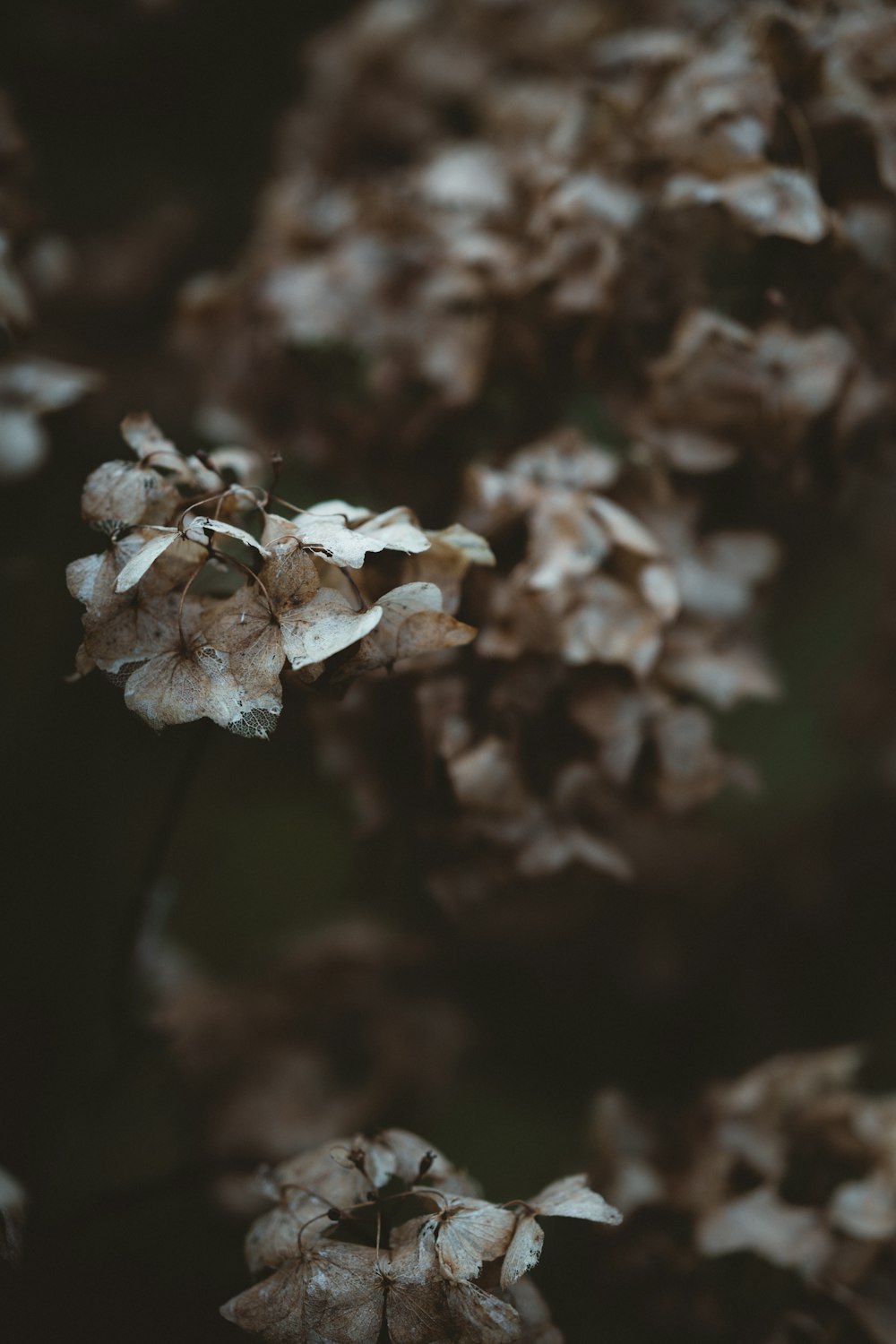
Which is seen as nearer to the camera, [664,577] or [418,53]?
[664,577]

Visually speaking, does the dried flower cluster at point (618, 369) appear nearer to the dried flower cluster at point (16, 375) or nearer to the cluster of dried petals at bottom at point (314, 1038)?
the dried flower cluster at point (16, 375)

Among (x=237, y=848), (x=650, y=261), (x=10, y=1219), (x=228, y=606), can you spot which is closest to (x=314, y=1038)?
(x=237, y=848)

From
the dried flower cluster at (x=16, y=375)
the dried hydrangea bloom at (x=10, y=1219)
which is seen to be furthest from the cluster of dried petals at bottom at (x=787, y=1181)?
the dried flower cluster at (x=16, y=375)

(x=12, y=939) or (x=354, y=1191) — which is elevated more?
(x=12, y=939)

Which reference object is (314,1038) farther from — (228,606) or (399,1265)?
(228,606)

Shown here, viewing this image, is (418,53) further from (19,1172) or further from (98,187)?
(19,1172)

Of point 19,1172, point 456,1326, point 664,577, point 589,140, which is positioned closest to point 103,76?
point 589,140

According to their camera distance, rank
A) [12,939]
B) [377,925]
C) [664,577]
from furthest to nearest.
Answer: [377,925] → [12,939] → [664,577]

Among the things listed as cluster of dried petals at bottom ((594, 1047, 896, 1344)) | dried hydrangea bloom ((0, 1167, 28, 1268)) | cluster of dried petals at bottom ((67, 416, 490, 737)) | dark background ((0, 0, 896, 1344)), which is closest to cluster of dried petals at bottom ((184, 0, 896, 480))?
dark background ((0, 0, 896, 1344))
